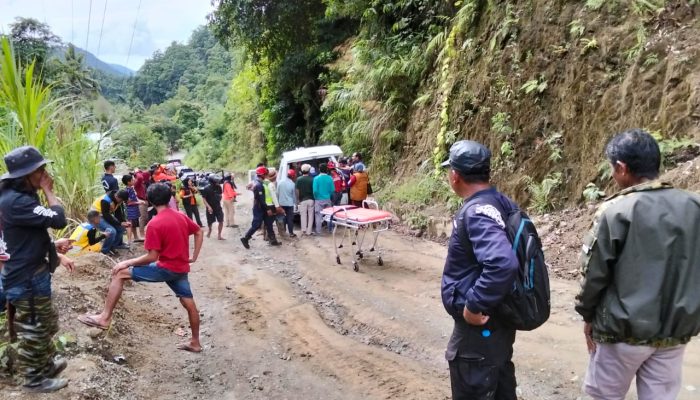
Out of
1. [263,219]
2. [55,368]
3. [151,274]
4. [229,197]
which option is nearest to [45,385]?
[55,368]

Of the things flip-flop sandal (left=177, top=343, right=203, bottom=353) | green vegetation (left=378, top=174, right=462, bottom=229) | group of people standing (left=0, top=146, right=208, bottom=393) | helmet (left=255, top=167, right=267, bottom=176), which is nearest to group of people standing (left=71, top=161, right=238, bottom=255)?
helmet (left=255, top=167, right=267, bottom=176)

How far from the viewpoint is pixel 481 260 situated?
8.06 feet

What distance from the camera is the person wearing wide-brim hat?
3.71 meters

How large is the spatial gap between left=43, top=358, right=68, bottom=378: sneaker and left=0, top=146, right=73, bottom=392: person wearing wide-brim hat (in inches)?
0.4

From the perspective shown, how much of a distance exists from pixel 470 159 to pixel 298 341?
12.2 feet

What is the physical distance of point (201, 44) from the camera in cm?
11194

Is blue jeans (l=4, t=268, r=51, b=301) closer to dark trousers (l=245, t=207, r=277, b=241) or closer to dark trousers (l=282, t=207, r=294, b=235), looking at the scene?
dark trousers (l=245, t=207, r=277, b=241)

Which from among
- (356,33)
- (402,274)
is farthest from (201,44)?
(402,274)

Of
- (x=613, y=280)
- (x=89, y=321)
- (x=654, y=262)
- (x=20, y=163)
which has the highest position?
(x=20, y=163)

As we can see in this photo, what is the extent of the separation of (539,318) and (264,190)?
29.3 ft

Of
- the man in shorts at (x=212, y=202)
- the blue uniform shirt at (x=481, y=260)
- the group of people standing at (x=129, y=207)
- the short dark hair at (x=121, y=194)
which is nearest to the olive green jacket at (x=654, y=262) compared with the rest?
the blue uniform shirt at (x=481, y=260)

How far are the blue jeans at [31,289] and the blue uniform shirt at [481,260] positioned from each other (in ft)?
10.2

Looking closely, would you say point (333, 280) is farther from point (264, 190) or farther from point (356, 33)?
point (356, 33)

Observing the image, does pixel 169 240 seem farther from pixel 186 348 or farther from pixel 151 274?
pixel 186 348
